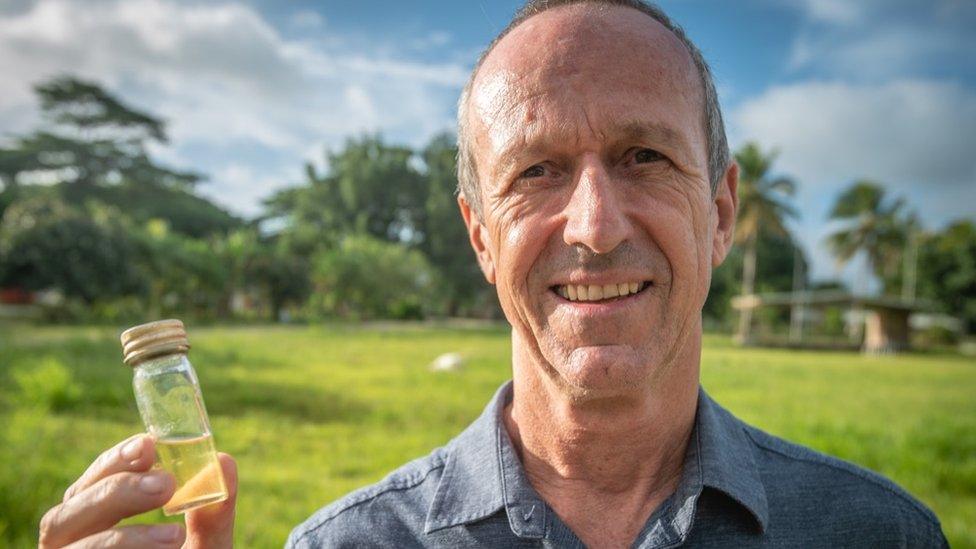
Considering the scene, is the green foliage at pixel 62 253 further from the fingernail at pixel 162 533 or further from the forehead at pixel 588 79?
the fingernail at pixel 162 533

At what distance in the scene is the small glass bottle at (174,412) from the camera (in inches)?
52.7

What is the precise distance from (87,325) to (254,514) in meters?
21.9

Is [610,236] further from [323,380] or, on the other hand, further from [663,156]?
[323,380]

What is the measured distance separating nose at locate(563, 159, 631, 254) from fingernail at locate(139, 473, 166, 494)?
2.89 feet

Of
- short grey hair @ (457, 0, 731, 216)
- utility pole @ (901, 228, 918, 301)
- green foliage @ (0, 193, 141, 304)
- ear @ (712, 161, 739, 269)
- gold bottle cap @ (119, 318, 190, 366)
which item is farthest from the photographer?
utility pole @ (901, 228, 918, 301)

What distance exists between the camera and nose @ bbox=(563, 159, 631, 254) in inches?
58.3

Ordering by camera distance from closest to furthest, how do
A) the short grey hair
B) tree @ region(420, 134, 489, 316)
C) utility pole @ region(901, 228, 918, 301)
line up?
the short grey hair
tree @ region(420, 134, 489, 316)
utility pole @ region(901, 228, 918, 301)

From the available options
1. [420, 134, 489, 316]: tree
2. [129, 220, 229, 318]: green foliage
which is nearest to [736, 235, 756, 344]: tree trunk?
[420, 134, 489, 316]: tree

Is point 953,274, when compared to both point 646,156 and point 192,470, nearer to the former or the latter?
point 646,156

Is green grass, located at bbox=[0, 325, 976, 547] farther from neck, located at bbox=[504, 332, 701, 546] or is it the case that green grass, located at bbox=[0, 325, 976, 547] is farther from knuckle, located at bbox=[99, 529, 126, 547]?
knuckle, located at bbox=[99, 529, 126, 547]

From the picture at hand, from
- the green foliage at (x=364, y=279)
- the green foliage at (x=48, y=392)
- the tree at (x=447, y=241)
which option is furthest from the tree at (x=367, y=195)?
the green foliage at (x=48, y=392)

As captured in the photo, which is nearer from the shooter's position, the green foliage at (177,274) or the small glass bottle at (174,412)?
the small glass bottle at (174,412)

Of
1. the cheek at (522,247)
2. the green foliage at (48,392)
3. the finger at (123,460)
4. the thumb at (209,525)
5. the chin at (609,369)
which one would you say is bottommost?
the green foliage at (48,392)

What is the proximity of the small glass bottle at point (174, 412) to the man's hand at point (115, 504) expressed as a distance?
122 mm
